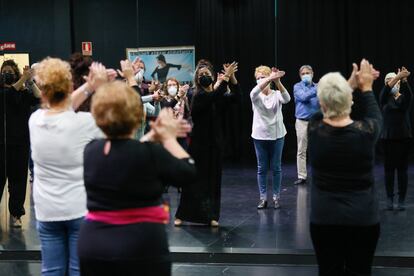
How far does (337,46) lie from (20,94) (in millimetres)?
3063

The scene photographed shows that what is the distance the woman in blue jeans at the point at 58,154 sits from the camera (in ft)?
10.2

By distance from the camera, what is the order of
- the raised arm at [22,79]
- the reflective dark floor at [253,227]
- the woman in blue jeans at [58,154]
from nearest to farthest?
the woman in blue jeans at [58,154]
the reflective dark floor at [253,227]
the raised arm at [22,79]

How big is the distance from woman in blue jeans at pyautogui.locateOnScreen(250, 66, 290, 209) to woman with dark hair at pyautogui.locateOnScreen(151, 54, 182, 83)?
2.64ft

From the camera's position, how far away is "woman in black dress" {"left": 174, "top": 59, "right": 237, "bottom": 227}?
561cm

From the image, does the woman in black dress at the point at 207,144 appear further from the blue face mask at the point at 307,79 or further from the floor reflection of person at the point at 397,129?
the floor reflection of person at the point at 397,129

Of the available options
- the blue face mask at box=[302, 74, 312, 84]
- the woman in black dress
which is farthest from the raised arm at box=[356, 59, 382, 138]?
the woman in black dress

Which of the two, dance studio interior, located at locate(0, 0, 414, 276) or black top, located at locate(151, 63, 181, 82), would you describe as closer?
dance studio interior, located at locate(0, 0, 414, 276)

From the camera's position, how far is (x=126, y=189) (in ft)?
7.95

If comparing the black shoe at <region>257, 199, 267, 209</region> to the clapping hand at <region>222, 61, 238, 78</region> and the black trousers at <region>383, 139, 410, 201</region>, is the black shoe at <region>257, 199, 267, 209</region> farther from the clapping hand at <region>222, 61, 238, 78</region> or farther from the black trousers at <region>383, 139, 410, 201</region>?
the clapping hand at <region>222, 61, 238, 78</region>

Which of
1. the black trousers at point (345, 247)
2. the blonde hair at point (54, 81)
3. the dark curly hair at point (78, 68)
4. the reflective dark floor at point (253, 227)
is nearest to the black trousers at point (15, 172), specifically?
the reflective dark floor at point (253, 227)

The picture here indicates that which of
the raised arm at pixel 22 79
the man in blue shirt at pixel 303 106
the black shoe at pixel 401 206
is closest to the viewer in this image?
the man in blue shirt at pixel 303 106

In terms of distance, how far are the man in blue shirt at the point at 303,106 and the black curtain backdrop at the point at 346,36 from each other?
0.25 ft

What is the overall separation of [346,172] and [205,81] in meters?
2.66

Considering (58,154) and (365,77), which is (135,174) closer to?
(58,154)
